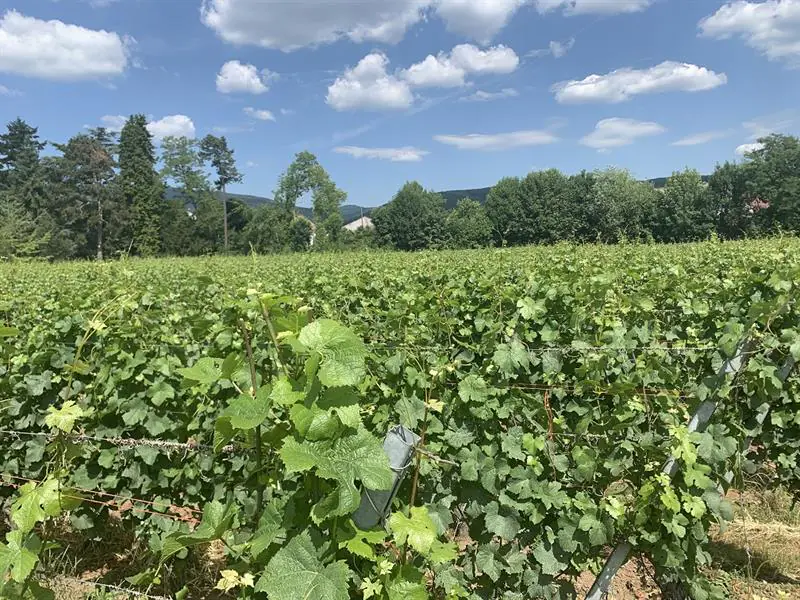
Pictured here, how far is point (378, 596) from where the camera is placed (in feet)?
5.16

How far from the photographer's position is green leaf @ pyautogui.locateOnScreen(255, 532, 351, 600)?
1.39 meters

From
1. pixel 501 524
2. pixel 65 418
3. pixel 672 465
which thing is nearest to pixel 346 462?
pixel 501 524

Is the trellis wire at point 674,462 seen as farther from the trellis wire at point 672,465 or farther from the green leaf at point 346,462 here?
the green leaf at point 346,462

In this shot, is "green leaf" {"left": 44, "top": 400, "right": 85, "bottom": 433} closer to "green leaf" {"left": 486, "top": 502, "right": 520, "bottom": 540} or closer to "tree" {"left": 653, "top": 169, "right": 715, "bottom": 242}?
"green leaf" {"left": 486, "top": 502, "right": 520, "bottom": 540}

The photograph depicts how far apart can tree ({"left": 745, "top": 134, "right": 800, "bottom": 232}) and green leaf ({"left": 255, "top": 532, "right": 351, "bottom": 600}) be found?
198ft

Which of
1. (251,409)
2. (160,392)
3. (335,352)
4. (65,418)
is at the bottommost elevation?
(160,392)

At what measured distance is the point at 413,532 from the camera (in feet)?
4.96

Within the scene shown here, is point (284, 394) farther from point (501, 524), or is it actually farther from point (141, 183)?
point (141, 183)

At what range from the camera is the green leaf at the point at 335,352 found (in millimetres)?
1367

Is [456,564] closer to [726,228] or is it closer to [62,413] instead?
[62,413]

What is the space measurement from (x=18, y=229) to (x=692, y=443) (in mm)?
43804

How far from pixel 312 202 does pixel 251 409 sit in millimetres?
67946

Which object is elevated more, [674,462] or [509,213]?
[509,213]

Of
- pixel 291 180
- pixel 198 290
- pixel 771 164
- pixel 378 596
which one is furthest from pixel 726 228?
pixel 378 596
